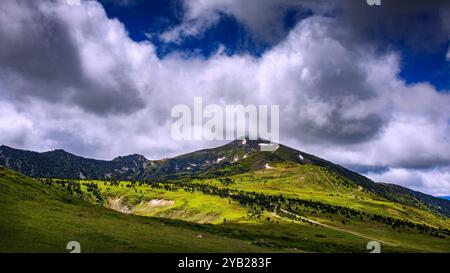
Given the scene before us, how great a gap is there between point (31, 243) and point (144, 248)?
59.2 feet

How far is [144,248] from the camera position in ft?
226

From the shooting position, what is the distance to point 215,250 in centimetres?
7806

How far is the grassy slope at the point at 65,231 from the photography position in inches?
2581

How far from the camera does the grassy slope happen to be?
6556 centimetres

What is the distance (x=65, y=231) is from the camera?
77312mm

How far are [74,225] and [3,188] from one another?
1526 inches
